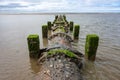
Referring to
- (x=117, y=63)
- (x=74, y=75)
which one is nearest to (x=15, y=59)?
(x=74, y=75)

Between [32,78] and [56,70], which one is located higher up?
[56,70]

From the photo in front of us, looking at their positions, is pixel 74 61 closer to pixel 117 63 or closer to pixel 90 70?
pixel 90 70

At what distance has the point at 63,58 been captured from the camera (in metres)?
6.24

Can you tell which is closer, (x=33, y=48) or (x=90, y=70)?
(x=90, y=70)

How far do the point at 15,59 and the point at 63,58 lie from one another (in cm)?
450

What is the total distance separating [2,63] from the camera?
29.7 feet

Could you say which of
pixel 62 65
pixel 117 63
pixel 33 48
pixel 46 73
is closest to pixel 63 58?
pixel 62 65

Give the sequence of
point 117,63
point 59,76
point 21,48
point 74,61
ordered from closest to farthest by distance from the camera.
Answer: point 59,76, point 74,61, point 117,63, point 21,48

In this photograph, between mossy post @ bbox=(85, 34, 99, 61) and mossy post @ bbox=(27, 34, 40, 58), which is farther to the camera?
mossy post @ bbox=(27, 34, 40, 58)

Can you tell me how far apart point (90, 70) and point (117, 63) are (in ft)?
6.29

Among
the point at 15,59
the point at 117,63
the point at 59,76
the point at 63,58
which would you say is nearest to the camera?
the point at 59,76

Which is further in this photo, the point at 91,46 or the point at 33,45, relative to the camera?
the point at 33,45

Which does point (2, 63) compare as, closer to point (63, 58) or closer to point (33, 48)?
→ point (33, 48)

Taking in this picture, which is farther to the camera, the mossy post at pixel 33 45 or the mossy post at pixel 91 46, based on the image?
the mossy post at pixel 33 45
